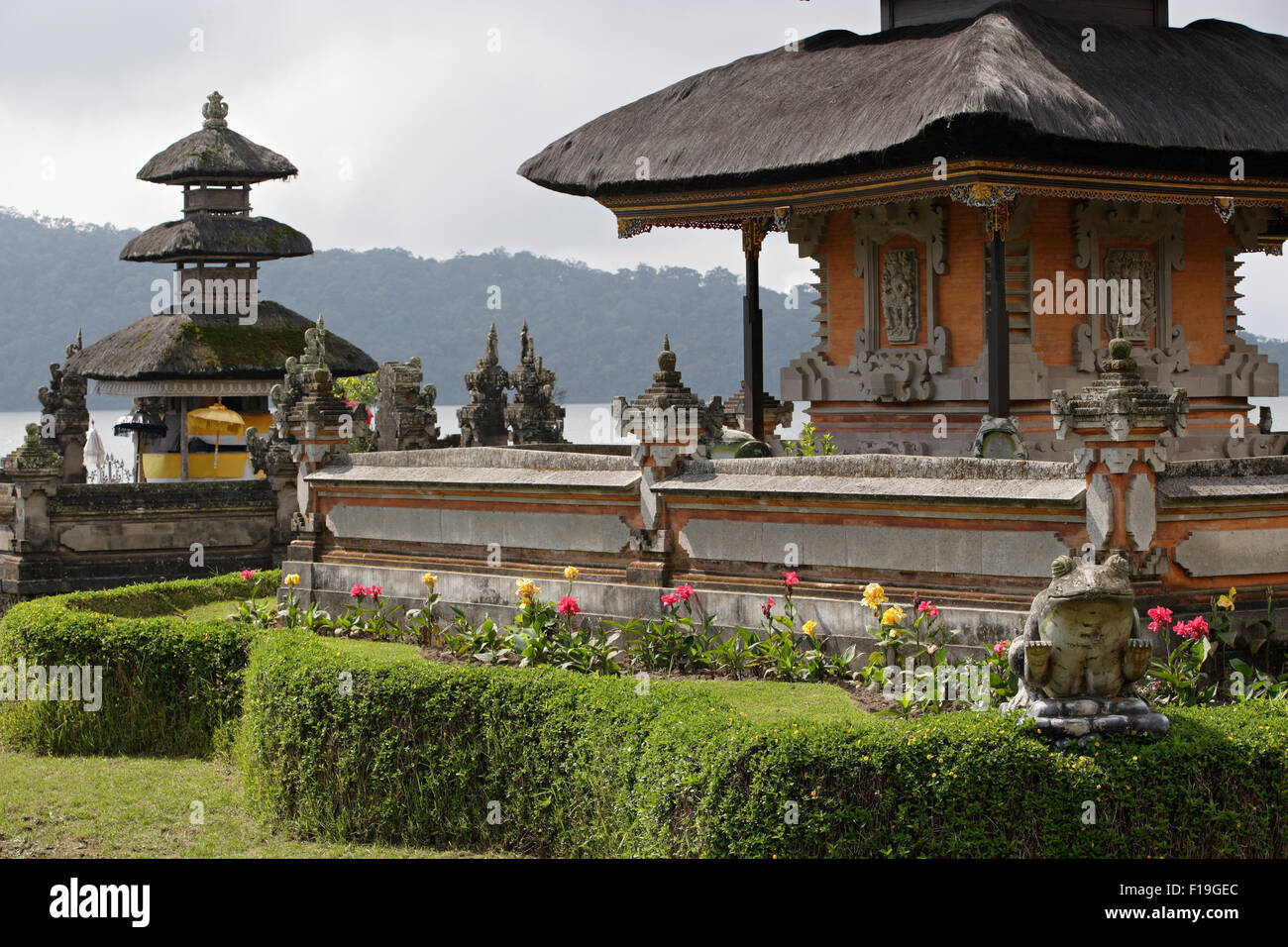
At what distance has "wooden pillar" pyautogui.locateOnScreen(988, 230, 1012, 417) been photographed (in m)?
17.9

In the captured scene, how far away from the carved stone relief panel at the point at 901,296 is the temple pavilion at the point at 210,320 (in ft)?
Result: 72.3

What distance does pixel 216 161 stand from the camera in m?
40.9

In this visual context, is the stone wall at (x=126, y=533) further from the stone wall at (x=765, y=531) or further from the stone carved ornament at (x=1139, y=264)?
the stone carved ornament at (x=1139, y=264)

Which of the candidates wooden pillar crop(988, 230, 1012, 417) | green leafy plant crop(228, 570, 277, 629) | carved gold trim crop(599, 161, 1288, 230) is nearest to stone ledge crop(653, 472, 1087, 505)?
wooden pillar crop(988, 230, 1012, 417)

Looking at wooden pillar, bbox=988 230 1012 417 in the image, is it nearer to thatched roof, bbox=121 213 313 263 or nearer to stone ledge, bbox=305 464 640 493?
stone ledge, bbox=305 464 640 493

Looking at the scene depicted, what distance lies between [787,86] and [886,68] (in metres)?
1.47

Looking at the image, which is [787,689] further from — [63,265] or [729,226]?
[63,265]

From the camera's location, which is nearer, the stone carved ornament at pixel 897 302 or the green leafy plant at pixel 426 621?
the green leafy plant at pixel 426 621

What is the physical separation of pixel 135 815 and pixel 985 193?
34.7 ft

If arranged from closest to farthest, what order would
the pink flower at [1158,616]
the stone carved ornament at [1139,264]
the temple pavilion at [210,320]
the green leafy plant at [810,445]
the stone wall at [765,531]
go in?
the pink flower at [1158,616]
the stone wall at [765,531]
the stone carved ornament at [1139,264]
the green leafy plant at [810,445]
the temple pavilion at [210,320]

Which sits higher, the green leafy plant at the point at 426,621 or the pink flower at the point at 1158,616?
the pink flower at the point at 1158,616

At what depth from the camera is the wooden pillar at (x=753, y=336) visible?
21250mm

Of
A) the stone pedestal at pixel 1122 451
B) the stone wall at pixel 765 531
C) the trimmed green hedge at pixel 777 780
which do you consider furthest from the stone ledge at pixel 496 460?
the stone pedestal at pixel 1122 451

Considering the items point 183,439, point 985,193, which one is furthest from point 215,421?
point 985,193
